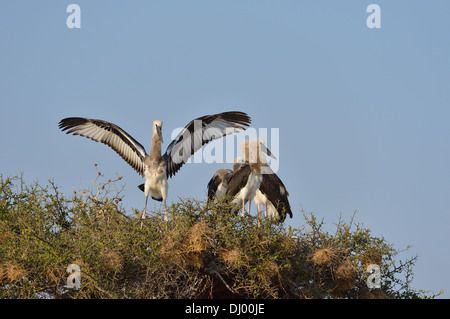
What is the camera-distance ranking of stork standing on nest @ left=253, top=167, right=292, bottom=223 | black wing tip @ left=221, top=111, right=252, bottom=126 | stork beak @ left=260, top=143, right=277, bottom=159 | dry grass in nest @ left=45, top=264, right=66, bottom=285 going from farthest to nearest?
stork beak @ left=260, top=143, right=277, bottom=159 → stork standing on nest @ left=253, top=167, right=292, bottom=223 → black wing tip @ left=221, top=111, right=252, bottom=126 → dry grass in nest @ left=45, top=264, right=66, bottom=285

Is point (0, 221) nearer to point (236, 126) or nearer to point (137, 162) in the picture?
point (137, 162)

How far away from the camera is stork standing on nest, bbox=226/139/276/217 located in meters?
13.5

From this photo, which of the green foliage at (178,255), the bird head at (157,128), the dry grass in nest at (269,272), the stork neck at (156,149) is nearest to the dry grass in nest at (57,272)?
the green foliage at (178,255)

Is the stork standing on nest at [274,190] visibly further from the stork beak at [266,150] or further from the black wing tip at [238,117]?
the black wing tip at [238,117]

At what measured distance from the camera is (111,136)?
13.1m

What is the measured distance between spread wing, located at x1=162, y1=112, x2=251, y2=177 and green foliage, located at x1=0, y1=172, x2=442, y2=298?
8.50ft

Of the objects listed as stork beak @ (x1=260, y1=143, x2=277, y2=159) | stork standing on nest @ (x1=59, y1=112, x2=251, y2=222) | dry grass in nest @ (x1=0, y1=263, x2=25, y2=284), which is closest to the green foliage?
dry grass in nest @ (x1=0, y1=263, x2=25, y2=284)

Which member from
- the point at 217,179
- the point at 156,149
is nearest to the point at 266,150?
the point at 217,179

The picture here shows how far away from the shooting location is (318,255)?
30.7ft

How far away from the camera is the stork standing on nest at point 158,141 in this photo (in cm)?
1244

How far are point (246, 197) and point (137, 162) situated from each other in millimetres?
2409

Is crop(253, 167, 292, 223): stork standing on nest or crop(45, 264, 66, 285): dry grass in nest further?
crop(253, 167, 292, 223): stork standing on nest

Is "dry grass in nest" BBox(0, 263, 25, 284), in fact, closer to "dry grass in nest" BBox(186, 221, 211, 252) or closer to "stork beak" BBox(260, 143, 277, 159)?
"dry grass in nest" BBox(186, 221, 211, 252)

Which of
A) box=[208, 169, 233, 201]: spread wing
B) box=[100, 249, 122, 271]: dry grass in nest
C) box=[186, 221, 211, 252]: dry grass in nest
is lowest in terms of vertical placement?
box=[100, 249, 122, 271]: dry grass in nest
